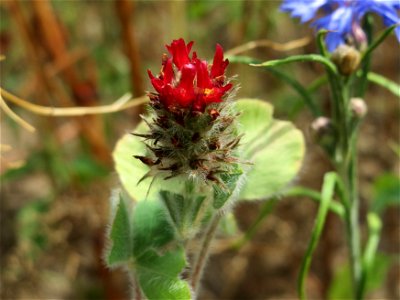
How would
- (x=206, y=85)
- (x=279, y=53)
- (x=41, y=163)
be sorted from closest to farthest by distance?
(x=206, y=85) < (x=41, y=163) < (x=279, y=53)

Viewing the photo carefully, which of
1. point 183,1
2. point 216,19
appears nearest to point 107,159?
point 183,1

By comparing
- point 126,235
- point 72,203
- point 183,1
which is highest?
point 183,1

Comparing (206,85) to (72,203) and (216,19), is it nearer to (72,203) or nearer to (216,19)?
(72,203)

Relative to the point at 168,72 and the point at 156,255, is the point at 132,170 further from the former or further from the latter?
the point at 168,72

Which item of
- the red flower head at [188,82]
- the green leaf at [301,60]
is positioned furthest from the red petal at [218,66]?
the green leaf at [301,60]

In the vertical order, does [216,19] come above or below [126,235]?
above

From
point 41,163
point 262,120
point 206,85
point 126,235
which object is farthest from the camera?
point 41,163

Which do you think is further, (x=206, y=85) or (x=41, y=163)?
(x=41, y=163)

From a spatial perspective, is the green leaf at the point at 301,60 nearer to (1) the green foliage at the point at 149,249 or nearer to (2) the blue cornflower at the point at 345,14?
(2) the blue cornflower at the point at 345,14
